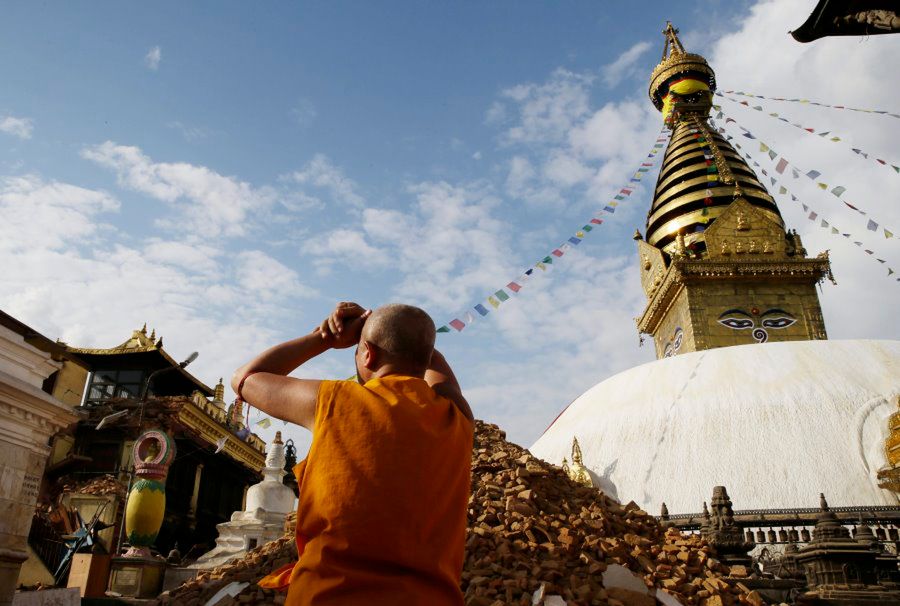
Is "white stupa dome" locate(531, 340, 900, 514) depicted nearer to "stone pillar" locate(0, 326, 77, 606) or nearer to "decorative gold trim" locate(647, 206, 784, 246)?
"decorative gold trim" locate(647, 206, 784, 246)

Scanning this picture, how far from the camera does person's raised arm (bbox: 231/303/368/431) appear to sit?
6.20 feet

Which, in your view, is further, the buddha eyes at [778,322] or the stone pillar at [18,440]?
the buddha eyes at [778,322]

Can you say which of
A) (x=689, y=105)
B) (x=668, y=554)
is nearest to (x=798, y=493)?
(x=668, y=554)

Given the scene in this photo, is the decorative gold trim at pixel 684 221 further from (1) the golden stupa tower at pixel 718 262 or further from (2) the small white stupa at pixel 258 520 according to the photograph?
(2) the small white stupa at pixel 258 520

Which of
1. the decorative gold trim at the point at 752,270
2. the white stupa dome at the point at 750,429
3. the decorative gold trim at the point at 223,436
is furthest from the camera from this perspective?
the decorative gold trim at the point at 752,270

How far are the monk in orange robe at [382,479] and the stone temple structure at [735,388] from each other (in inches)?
492

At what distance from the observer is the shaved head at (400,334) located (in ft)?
6.38

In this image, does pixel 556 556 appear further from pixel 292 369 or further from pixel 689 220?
pixel 689 220

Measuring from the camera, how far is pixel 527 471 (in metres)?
7.84

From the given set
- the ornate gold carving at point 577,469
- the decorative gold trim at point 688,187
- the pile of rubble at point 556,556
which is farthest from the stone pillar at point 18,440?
the decorative gold trim at point 688,187

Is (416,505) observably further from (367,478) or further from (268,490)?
(268,490)

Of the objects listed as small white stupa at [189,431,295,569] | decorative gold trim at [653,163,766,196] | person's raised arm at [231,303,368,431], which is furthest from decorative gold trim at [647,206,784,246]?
person's raised arm at [231,303,368,431]

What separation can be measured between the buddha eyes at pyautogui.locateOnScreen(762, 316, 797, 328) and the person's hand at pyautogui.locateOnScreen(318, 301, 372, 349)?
24485mm

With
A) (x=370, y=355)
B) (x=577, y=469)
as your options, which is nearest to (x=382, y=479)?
(x=370, y=355)
